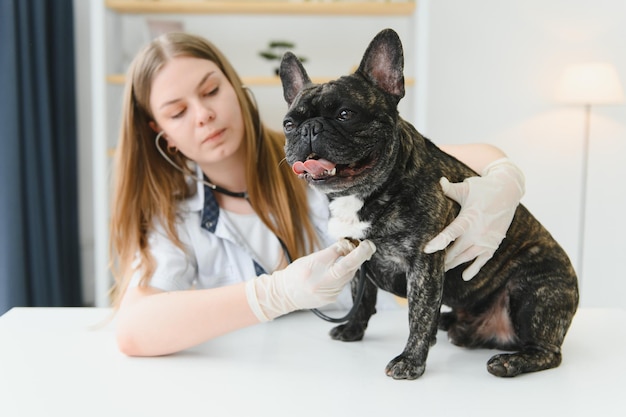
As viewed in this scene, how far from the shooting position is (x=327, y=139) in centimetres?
90

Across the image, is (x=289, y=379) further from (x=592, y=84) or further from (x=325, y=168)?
(x=592, y=84)

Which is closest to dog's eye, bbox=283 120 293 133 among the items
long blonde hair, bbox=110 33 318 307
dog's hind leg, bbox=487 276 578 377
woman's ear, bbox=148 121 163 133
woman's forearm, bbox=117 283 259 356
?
woman's forearm, bbox=117 283 259 356

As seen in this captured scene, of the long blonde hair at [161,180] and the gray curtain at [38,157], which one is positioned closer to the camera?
the long blonde hair at [161,180]

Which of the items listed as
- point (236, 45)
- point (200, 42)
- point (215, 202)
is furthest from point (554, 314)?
point (236, 45)

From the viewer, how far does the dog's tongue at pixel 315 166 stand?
2.99ft

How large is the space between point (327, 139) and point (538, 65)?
9.59ft

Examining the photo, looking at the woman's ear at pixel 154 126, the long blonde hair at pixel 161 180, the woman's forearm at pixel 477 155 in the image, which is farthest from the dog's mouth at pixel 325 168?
the woman's ear at pixel 154 126

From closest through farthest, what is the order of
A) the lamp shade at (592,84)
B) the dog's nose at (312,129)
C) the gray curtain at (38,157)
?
the dog's nose at (312,129) → the gray curtain at (38,157) → the lamp shade at (592,84)

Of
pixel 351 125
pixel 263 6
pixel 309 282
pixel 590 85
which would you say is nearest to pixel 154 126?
pixel 309 282

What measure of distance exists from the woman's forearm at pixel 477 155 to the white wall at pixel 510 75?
6.18 feet

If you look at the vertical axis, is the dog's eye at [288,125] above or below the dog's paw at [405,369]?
above

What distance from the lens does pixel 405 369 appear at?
1.01 metres

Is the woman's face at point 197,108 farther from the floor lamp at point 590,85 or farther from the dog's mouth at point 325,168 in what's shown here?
the floor lamp at point 590,85

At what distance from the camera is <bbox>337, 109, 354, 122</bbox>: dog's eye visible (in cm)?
92
